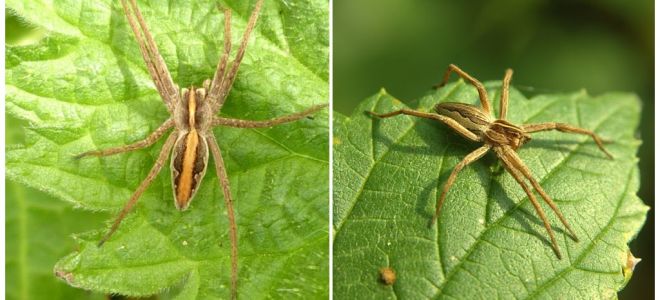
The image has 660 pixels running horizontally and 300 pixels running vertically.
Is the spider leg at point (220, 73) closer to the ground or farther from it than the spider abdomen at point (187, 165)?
farther from it

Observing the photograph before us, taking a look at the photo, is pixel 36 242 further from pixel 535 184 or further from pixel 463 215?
pixel 535 184

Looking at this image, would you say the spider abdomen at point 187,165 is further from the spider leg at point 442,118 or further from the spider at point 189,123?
the spider leg at point 442,118

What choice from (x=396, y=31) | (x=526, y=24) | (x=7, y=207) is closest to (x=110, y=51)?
(x=7, y=207)

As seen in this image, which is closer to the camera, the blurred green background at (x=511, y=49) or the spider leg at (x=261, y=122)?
the spider leg at (x=261, y=122)

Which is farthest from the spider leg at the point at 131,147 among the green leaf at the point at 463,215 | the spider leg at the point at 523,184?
the spider leg at the point at 523,184

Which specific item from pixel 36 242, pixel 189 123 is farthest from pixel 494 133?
pixel 36 242

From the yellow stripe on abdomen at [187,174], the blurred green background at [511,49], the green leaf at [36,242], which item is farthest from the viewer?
the blurred green background at [511,49]

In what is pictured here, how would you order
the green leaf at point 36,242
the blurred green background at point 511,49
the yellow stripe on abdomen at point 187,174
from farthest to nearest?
1. the blurred green background at point 511,49
2. the green leaf at point 36,242
3. the yellow stripe on abdomen at point 187,174

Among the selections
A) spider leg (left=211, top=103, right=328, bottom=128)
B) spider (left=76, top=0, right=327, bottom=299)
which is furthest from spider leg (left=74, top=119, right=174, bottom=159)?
spider leg (left=211, top=103, right=328, bottom=128)
